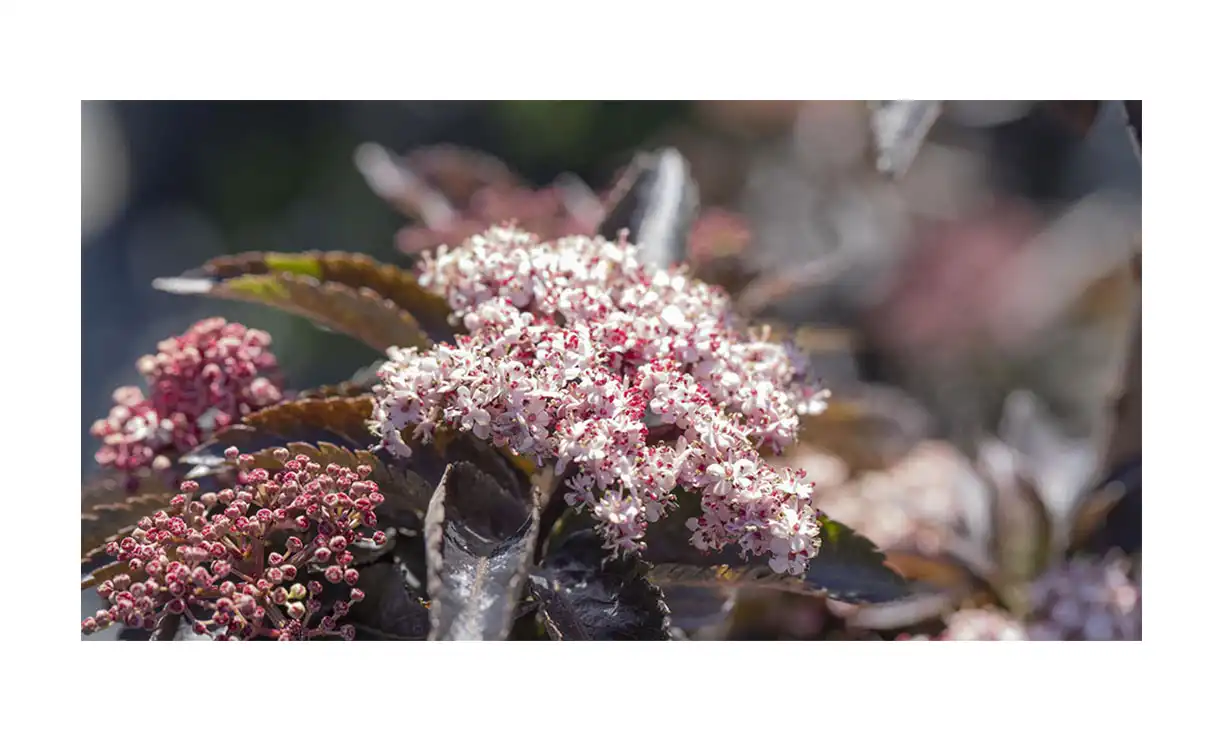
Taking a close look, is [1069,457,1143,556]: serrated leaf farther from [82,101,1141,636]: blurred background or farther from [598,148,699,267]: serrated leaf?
[598,148,699,267]: serrated leaf

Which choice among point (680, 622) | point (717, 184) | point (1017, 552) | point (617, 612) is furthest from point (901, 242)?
point (617, 612)

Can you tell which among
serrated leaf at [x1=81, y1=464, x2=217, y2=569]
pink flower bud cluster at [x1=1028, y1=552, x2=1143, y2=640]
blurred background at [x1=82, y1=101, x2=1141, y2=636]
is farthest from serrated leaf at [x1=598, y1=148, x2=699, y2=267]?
pink flower bud cluster at [x1=1028, y1=552, x2=1143, y2=640]

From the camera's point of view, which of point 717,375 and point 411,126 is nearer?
point 717,375

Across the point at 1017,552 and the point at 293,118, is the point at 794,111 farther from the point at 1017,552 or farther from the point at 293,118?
the point at 1017,552

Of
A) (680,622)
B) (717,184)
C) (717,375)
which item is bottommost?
(680,622)

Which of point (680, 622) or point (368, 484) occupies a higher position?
point (368, 484)

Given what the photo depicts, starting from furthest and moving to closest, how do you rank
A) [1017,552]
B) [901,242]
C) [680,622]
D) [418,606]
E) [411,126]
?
[411,126] < [901,242] < [1017,552] < [680,622] < [418,606]

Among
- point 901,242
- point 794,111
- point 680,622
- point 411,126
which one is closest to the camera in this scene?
point 680,622

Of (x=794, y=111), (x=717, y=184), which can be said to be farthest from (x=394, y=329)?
(x=794, y=111)
